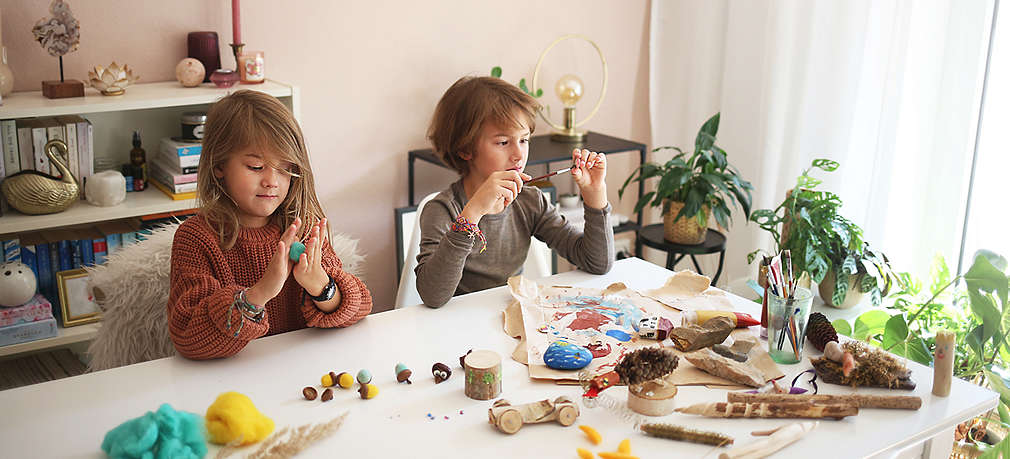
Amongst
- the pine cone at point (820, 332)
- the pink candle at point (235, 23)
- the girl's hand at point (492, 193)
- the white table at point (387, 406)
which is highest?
the pink candle at point (235, 23)

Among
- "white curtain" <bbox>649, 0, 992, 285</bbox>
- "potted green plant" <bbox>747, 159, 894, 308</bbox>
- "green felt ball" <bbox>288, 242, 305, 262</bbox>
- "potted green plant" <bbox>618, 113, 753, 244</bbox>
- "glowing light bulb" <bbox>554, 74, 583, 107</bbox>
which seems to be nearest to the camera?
"green felt ball" <bbox>288, 242, 305, 262</bbox>

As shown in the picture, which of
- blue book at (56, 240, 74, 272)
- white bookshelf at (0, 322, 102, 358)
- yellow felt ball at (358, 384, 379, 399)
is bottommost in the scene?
white bookshelf at (0, 322, 102, 358)

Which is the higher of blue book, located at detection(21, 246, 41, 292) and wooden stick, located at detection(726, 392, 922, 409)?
wooden stick, located at detection(726, 392, 922, 409)

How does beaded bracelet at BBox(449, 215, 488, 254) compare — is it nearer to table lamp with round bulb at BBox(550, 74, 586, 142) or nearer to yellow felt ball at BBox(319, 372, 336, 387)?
yellow felt ball at BBox(319, 372, 336, 387)

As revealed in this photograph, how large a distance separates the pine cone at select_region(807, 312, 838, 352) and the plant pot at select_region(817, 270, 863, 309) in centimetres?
99

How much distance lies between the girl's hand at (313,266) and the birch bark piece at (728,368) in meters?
0.63

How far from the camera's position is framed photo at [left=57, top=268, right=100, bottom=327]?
89.8 inches

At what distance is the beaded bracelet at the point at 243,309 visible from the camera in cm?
132

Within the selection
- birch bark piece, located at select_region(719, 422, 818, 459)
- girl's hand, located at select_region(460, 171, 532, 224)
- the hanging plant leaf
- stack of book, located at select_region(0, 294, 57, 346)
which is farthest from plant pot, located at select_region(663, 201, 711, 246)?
stack of book, located at select_region(0, 294, 57, 346)

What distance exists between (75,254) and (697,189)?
1839 mm

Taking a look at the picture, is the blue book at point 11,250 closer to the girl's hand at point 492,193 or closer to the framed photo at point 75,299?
the framed photo at point 75,299

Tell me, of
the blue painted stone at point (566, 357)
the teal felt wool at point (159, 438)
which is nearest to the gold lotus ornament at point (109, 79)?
the teal felt wool at point (159, 438)

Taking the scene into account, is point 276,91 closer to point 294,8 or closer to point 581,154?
point 294,8

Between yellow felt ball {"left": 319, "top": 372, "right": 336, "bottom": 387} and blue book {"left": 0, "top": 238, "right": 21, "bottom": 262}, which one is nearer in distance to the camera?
yellow felt ball {"left": 319, "top": 372, "right": 336, "bottom": 387}
